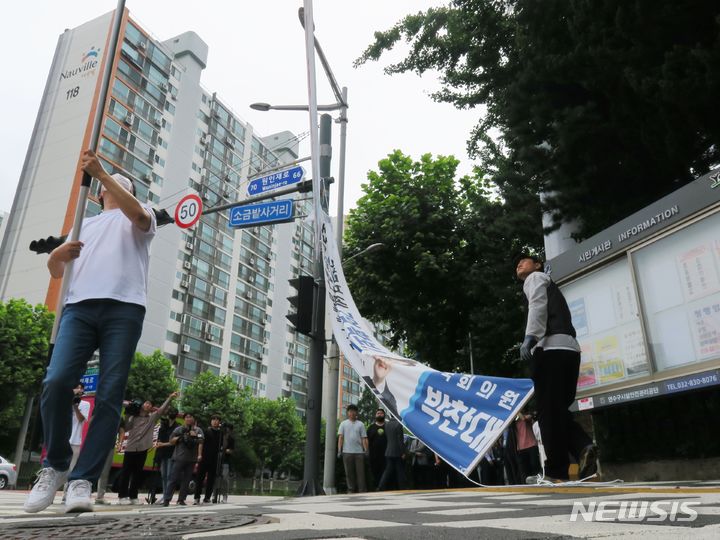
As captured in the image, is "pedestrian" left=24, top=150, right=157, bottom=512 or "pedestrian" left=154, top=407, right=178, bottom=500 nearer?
"pedestrian" left=24, top=150, right=157, bottom=512

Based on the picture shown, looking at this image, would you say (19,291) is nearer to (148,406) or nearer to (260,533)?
(148,406)

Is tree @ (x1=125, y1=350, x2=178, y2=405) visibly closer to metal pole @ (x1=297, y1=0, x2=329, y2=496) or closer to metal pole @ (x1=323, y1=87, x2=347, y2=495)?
metal pole @ (x1=323, y1=87, x2=347, y2=495)

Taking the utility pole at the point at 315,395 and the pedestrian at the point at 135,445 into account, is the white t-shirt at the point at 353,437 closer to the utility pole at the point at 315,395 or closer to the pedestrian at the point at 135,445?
the utility pole at the point at 315,395

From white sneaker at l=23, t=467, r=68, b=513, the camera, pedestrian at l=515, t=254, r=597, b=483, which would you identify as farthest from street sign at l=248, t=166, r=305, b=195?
white sneaker at l=23, t=467, r=68, b=513

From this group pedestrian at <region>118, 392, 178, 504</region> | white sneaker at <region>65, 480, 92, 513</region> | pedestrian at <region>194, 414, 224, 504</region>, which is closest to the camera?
white sneaker at <region>65, 480, 92, 513</region>

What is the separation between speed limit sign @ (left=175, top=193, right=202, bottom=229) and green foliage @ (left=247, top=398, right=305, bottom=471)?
51472 millimetres

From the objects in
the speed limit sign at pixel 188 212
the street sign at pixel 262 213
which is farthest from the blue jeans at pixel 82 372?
the speed limit sign at pixel 188 212

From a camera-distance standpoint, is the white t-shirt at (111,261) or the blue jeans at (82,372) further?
the white t-shirt at (111,261)

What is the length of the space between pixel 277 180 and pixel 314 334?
3.78 m

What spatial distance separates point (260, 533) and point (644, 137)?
6740 mm

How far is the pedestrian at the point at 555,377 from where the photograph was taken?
475cm

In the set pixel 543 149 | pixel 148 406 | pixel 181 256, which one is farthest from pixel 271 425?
pixel 543 149

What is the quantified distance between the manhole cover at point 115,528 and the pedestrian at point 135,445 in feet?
24.5

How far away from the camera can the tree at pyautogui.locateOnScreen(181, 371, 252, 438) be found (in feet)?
169
